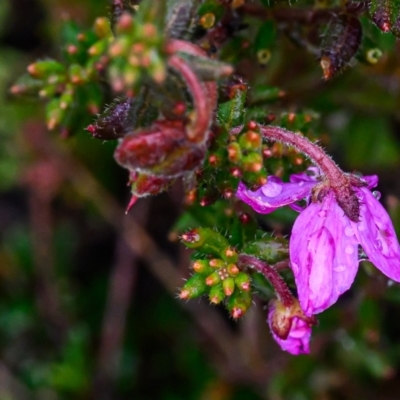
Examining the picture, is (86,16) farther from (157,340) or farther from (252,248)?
(252,248)

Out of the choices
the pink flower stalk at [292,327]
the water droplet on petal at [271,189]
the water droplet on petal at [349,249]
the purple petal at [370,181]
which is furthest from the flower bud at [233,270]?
the purple petal at [370,181]

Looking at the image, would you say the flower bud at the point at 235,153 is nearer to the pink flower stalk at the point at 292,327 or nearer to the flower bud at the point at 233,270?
the flower bud at the point at 233,270

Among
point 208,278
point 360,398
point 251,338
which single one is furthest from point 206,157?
point 360,398

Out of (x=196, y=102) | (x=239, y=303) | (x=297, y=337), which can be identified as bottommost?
(x=297, y=337)

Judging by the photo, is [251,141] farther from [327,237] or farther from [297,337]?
[297,337]

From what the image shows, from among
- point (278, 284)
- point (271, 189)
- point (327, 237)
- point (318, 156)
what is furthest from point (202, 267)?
point (318, 156)

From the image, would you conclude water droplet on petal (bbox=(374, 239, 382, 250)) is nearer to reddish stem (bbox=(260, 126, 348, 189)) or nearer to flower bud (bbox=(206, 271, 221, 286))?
reddish stem (bbox=(260, 126, 348, 189))

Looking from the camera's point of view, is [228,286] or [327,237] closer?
[327,237]
